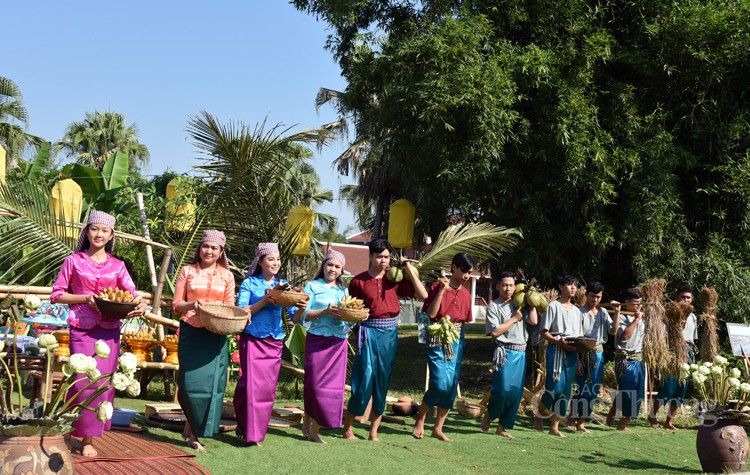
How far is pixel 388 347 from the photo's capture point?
8109mm

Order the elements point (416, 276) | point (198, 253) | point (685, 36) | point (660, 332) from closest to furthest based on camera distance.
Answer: point (198, 253) < point (416, 276) < point (660, 332) < point (685, 36)

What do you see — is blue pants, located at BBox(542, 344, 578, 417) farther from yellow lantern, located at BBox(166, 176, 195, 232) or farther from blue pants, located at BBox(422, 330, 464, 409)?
yellow lantern, located at BBox(166, 176, 195, 232)

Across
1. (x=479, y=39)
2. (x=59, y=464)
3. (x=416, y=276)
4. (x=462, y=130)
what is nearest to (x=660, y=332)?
(x=416, y=276)

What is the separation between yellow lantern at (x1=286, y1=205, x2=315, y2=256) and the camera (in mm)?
10484

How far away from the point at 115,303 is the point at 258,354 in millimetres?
1586

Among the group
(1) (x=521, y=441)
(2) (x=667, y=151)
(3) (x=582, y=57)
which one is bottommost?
(1) (x=521, y=441)

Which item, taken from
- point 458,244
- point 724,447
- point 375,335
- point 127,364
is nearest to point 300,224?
point 458,244

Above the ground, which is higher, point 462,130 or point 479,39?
point 479,39

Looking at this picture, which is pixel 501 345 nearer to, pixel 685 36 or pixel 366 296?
pixel 366 296

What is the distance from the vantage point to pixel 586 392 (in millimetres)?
10055

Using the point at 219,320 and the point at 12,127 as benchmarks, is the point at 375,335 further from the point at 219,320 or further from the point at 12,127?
the point at 12,127

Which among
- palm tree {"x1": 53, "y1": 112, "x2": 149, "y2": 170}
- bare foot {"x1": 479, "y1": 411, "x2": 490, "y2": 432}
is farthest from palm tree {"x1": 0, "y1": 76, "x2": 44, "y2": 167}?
bare foot {"x1": 479, "y1": 411, "x2": 490, "y2": 432}

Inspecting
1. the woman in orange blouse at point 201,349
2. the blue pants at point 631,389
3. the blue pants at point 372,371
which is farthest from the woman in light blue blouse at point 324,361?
the blue pants at point 631,389

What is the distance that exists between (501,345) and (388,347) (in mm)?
1506
